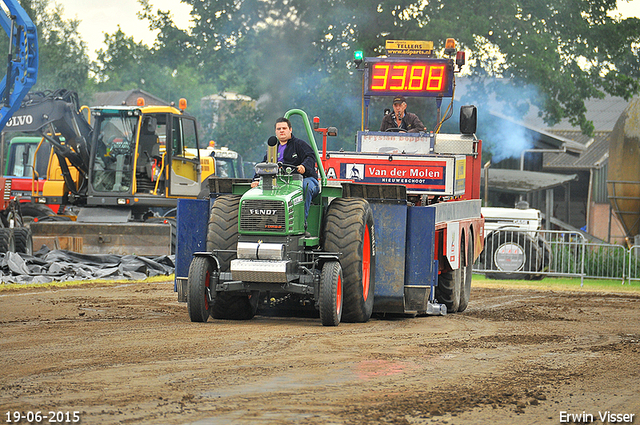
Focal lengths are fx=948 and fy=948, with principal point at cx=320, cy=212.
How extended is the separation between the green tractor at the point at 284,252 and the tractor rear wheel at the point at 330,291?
10 millimetres

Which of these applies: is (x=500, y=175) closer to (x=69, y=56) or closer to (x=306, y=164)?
(x=306, y=164)

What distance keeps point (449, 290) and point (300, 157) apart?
11.1 feet

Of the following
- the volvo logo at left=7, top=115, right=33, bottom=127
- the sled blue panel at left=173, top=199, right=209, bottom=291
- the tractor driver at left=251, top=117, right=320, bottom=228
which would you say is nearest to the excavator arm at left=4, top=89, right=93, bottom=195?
the volvo logo at left=7, top=115, right=33, bottom=127

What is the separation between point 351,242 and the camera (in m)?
10.2

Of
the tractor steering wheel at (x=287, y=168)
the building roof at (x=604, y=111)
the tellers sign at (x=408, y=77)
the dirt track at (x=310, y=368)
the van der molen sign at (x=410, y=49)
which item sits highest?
the building roof at (x=604, y=111)

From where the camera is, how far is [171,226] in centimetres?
1934

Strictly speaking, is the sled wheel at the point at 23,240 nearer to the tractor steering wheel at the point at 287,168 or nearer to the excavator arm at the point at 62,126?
the excavator arm at the point at 62,126

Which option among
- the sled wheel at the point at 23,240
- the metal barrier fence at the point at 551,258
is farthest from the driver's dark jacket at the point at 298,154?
the metal barrier fence at the point at 551,258

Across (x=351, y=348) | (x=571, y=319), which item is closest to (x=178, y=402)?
(x=351, y=348)

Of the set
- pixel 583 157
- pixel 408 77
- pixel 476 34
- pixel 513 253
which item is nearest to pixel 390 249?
pixel 408 77

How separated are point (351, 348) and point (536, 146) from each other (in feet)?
103

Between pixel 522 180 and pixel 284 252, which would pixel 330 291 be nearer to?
pixel 284 252

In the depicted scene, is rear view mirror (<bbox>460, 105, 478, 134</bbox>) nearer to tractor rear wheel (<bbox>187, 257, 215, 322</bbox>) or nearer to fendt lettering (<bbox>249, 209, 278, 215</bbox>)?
fendt lettering (<bbox>249, 209, 278, 215</bbox>)

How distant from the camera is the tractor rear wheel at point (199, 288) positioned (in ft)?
32.5
